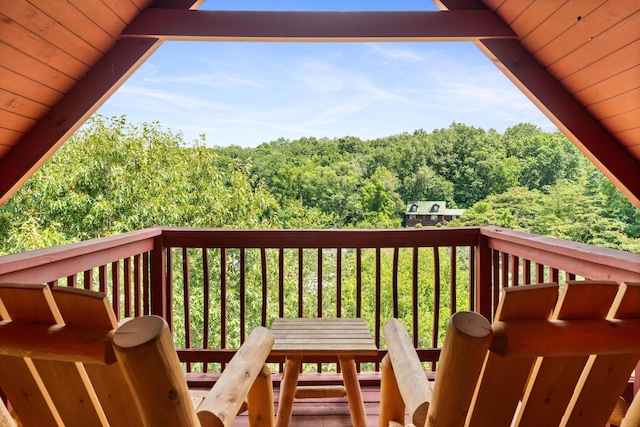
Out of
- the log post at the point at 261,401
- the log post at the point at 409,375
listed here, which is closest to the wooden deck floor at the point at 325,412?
the log post at the point at 261,401

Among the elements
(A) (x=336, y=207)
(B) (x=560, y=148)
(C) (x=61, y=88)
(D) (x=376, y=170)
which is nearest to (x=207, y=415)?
(C) (x=61, y=88)

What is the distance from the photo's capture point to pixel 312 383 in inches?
103

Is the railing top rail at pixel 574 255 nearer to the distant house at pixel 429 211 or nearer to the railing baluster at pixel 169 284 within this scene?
the railing baluster at pixel 169 284

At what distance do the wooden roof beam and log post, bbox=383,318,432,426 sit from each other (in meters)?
2.21

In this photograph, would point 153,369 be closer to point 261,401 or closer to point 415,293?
point 261,401

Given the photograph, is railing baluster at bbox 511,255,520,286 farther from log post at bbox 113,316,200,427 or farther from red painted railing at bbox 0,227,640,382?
log post at bbox 113,316,200,427

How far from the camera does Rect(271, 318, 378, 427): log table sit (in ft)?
5.77

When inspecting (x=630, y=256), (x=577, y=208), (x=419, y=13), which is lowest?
(x=577, y=208)

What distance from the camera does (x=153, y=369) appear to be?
2.23 feet

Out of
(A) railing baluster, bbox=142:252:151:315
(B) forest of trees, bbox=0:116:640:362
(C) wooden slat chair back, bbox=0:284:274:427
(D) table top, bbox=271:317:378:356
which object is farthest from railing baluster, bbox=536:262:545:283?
(B) forest of trees, bbox=0:116:640:362

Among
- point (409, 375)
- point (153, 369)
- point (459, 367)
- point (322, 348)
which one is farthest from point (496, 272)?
point (153, 369)

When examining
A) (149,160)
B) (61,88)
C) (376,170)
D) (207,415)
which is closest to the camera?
(207,415)

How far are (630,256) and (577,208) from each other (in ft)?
55.7

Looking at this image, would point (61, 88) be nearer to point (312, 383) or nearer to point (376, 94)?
point (312, 383)
